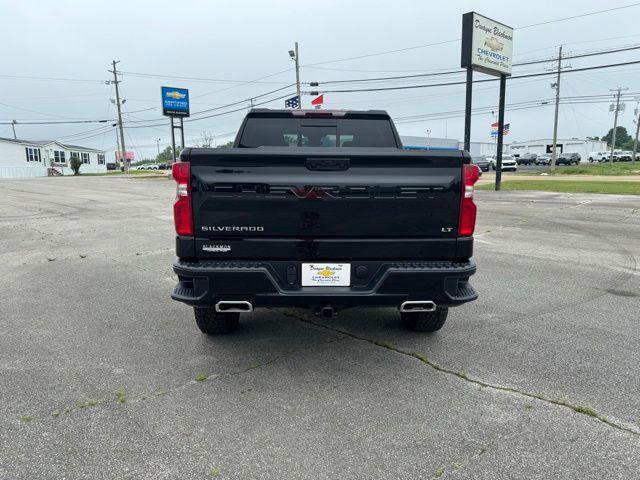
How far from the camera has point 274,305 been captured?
3.27 meters

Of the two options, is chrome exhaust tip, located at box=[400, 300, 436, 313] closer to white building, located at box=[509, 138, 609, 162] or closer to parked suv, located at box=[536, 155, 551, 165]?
parked suv, located at box=[536, 155, 551, 165]

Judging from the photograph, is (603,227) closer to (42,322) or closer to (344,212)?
(344,212)

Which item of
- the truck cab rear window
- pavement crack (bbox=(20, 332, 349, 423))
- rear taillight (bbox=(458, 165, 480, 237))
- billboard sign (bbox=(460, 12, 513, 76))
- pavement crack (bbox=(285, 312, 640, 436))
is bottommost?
pavement crack (bbox=(285, 312, 640, 436))

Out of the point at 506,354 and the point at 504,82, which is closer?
the point at 506,354

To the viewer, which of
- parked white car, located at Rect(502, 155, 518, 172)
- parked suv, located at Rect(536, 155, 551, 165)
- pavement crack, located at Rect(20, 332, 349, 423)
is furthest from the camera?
parked suv, located at Rect(536, 155, 551, 165)

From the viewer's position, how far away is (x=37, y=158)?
64.8 m

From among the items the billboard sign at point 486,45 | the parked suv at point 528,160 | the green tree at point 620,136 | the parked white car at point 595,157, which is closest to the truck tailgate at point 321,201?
the billboard sign at point 486,45

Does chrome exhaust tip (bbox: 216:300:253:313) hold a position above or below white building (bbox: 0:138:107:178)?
below

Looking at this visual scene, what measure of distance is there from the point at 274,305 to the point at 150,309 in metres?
2.45

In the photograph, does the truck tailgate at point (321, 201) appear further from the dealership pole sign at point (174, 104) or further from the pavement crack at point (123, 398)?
the dealership pole sign at point (174, 104)

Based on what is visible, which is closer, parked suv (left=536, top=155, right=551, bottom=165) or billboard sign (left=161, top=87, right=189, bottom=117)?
billboard sign (left=161, top=87, right=189, bottom=117)

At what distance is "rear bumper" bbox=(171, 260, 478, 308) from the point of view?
3.19m

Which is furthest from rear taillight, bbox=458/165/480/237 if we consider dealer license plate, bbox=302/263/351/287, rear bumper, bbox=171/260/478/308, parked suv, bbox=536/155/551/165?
parked suv, bbox=536/155/551/165

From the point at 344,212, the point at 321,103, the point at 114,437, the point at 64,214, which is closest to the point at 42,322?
the point at 114,437
